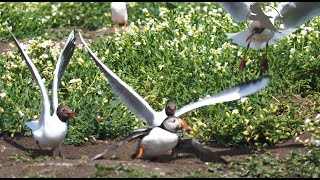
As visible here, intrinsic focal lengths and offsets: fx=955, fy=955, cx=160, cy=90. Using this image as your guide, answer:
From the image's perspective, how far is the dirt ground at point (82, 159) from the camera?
786 cm

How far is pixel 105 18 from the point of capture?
598 inches

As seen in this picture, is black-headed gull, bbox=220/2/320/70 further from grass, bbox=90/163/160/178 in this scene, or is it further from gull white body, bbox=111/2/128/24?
grass, bbox=90/163/160/178

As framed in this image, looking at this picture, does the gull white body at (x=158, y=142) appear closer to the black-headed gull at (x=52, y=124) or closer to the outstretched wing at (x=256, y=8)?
the black-headed gull at (x=52, y=124)

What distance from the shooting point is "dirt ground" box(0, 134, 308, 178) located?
7863mm

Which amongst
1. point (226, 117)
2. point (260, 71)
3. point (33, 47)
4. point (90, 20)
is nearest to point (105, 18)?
point (90, 20)

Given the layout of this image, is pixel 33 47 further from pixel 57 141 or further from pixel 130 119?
pixel 57 141

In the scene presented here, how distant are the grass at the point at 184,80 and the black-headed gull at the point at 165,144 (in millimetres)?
902

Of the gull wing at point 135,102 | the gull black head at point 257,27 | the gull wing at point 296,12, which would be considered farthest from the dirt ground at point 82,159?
the gull wing at point 296,12

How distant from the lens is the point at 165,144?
8414mm

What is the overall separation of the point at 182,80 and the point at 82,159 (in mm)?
2649

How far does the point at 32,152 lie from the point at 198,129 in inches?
66.3

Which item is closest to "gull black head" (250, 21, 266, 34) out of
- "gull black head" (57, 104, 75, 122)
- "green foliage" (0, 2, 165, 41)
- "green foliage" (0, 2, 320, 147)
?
"green foliage" (0, 2, 320, 147)

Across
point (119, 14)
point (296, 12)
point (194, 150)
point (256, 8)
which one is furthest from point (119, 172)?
point (119, 14)

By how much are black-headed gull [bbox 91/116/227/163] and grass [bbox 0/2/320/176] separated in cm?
90
